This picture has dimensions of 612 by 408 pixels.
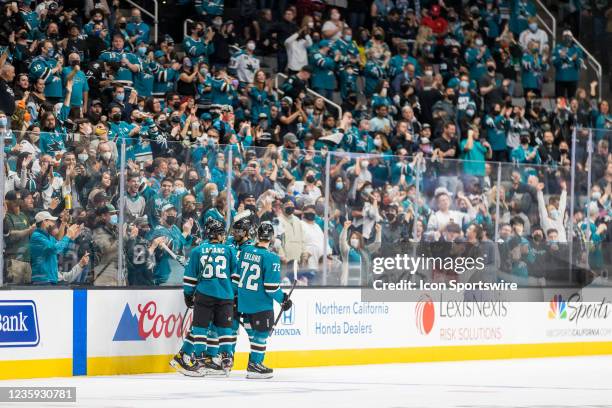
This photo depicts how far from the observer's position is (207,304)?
14523mm

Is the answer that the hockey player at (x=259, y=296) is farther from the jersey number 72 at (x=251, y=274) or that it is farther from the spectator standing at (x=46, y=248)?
the spectator standing at (x=46, y=248)

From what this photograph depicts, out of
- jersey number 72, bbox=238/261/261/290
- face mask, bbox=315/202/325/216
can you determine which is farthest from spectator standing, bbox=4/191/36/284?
face mask, bbox=315/202/325/216

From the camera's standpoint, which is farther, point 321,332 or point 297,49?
point 297,49

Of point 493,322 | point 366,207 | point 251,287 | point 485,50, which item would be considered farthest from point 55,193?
point 485,50

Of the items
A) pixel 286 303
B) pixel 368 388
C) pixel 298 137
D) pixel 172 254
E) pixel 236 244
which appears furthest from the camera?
pixel 298 137

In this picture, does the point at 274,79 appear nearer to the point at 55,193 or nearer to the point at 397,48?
the point at 397,48

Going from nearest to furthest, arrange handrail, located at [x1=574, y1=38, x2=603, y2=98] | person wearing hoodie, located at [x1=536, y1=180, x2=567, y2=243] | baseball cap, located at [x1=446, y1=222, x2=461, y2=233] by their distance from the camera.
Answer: baseball cap, located at [x1=446, y1=222, x2=461, y2=233] < person wearing hoodie, located at [x1=536, y1=180, x2=567, y2=243] < handrail, located at [x1=574, y1=38, x2=603, y2=98]

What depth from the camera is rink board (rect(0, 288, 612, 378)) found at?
14211 mm

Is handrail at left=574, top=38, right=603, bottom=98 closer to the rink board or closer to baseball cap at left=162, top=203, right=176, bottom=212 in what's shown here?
the rink board

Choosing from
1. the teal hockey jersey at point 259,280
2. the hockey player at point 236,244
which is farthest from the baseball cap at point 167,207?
the teal hockey jersey at point 259,280

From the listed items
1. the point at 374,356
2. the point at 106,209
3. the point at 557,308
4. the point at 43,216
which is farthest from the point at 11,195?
the point at 557,308

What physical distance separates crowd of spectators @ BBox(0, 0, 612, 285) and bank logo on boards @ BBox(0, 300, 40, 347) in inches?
10.2

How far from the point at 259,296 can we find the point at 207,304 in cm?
55

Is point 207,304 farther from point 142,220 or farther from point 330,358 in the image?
point 330,358
